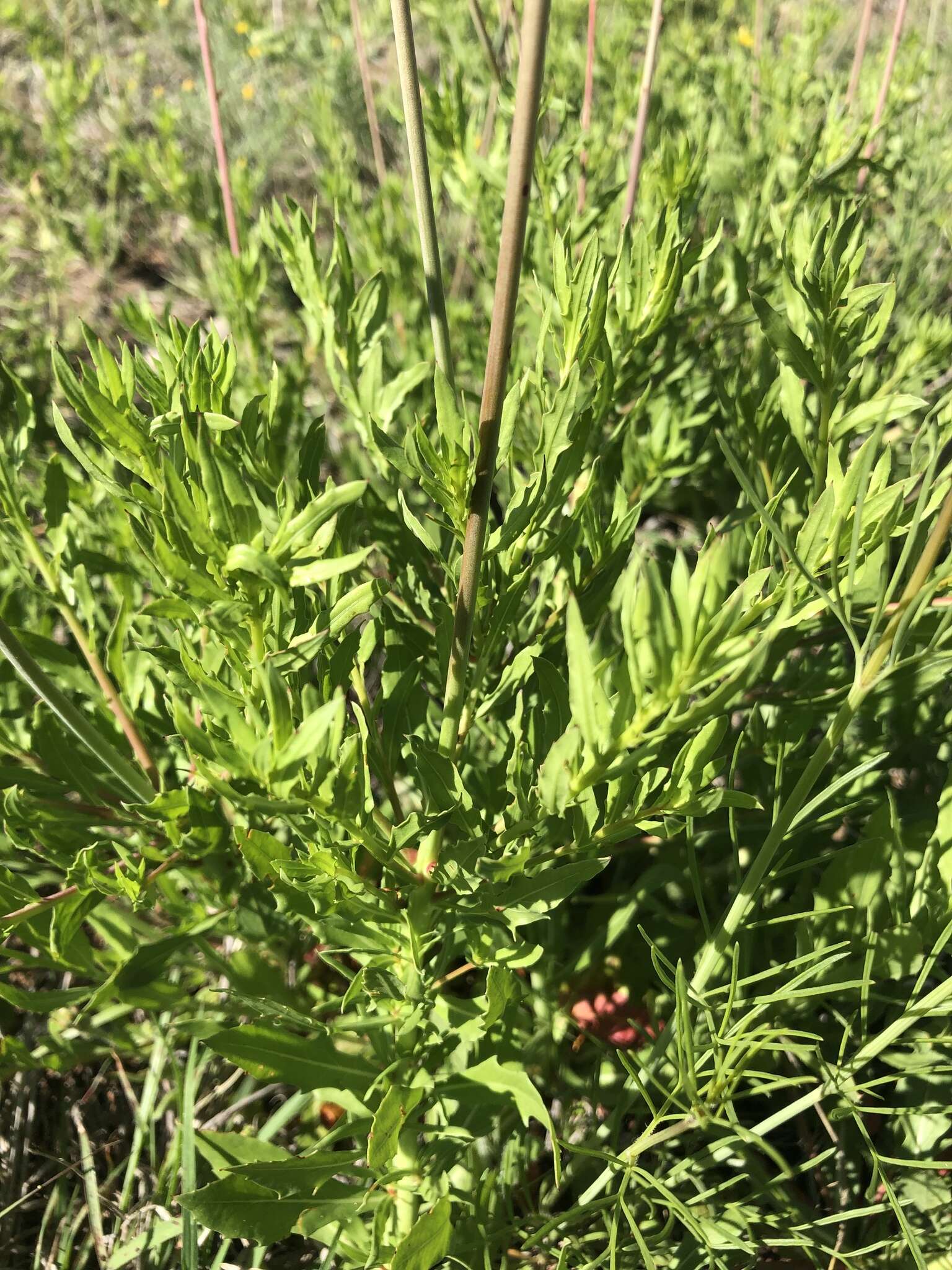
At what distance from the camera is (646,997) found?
1138mm

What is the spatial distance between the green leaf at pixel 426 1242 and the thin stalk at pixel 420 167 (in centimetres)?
73

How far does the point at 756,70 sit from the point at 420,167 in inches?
85.4

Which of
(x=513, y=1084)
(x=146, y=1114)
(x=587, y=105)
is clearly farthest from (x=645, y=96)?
(x=146, y=1114)

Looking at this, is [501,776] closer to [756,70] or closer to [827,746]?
[827,746]

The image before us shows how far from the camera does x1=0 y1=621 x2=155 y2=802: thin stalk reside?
735mm

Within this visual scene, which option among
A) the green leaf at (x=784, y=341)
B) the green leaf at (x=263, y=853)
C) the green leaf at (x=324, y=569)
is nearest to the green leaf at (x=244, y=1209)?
the green leaf at (x=263, y=853)

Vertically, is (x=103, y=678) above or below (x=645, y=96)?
below

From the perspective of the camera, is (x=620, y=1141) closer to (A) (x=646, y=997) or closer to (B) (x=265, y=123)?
(A) (x=646, y=997)

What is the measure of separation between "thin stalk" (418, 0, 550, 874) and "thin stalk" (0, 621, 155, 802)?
0.98 ft

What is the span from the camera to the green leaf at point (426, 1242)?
80 centimetres

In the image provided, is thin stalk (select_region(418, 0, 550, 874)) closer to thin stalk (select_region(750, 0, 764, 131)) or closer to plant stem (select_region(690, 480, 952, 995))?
plant stem (select_region(690, 480, 952, 995))

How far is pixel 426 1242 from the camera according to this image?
32.6 inches

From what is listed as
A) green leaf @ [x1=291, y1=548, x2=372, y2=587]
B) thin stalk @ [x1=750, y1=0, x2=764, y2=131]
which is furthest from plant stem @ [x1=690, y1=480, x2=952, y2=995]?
thin stalk @ [x1=750, y1=0, x2=764, y2=131]

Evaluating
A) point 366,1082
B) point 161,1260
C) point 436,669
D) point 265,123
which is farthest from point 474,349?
point 265,123
